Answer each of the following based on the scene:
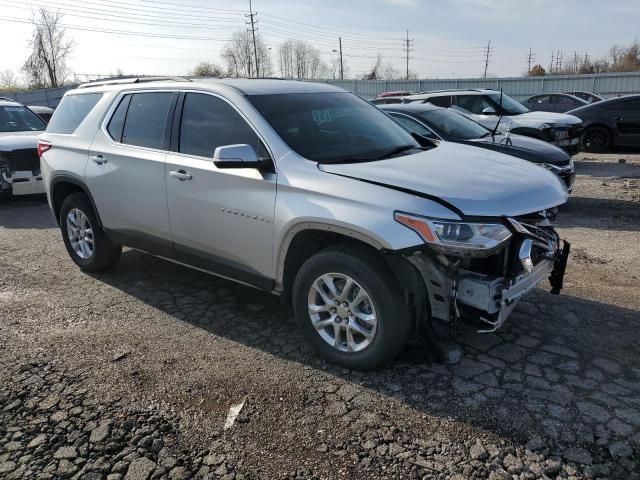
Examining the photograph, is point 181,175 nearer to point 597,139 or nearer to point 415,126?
point 415,126

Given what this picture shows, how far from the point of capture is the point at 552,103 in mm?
21141

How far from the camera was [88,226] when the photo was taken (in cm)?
568

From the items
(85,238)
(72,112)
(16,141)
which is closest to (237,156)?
(85,238)

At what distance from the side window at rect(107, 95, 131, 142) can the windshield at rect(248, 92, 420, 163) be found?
160 cm

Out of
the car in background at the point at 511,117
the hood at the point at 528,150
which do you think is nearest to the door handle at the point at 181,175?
the hood at the point at 528,150

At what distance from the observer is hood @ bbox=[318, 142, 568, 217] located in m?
3.30

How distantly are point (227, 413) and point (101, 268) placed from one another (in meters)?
3.12

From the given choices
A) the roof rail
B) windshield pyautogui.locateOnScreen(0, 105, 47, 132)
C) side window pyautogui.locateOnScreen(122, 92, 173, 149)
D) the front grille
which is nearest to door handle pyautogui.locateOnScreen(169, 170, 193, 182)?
side window pyautogui.locateOnScreen(122, 92, 173, 149)

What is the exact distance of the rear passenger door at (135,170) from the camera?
15.3 ft

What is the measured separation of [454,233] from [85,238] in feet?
13.5

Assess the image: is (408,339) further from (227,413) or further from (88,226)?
(88,226)

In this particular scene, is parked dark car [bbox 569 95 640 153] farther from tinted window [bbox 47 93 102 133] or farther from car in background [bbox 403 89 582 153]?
tinted window [bbox 47 93 102 133]

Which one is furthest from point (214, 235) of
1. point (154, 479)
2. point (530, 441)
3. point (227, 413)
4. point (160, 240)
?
point (530, 441)

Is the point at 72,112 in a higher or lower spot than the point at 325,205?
higher
